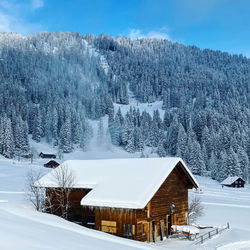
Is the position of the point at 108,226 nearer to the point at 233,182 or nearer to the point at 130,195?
the point at 130,195

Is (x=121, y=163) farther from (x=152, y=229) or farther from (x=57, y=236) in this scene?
(x=57, y=236)

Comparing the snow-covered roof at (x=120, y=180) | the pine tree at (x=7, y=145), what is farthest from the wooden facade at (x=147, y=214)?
the pine tree at (x=7, y=145)

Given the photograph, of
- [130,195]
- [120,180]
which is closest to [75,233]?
[130,195]

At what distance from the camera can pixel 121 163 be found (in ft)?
83.7

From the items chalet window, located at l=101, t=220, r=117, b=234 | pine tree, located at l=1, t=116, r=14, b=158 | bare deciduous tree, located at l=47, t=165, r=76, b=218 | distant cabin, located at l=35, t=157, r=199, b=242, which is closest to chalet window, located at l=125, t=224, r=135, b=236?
distant cabin, located at l=35, t=157, r=199, b=242

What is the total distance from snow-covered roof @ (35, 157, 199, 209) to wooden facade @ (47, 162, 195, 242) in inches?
40.2

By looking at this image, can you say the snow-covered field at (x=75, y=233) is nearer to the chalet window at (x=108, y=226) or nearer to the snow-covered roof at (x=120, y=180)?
the snow-covered roof at (x=120, y=180)

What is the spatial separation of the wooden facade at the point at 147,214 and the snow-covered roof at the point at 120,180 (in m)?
1.02

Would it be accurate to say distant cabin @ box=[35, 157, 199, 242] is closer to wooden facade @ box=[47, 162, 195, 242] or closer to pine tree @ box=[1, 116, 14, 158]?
wooden facade @ box=[47, 162, 195, 242]

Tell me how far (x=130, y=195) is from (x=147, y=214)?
8.55 feet

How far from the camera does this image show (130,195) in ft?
63.8

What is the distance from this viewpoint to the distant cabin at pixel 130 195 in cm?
1989

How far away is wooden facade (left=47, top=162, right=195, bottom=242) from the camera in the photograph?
20.2 meters

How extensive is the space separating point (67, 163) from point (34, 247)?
1819 centimetres
